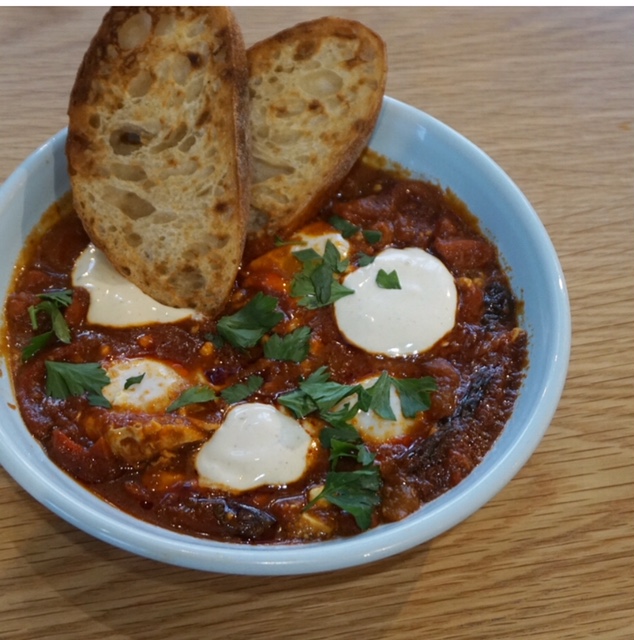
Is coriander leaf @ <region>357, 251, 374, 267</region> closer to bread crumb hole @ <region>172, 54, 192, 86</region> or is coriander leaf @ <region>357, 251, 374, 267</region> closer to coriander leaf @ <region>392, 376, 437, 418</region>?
coriander leaf @ <region>392, 376, 437, 418</region>

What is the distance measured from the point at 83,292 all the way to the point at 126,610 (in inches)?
43.2

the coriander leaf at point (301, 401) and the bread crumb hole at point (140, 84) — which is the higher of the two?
the bread crumb hole at point (140, 84)

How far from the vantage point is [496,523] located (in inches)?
87.0

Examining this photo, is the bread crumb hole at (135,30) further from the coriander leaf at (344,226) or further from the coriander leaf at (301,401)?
the coriander leaf at (301,401)

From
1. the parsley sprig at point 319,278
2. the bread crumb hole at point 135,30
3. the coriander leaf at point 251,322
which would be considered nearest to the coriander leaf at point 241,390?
the coriander leaf at point 251,322

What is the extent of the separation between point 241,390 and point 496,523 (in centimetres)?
92

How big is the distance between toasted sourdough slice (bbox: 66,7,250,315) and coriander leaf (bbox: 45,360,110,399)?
0.41m

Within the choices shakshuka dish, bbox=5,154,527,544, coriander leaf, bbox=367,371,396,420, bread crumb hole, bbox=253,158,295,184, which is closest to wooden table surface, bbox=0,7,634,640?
shakshuka dish, bbox=5,154,527,544

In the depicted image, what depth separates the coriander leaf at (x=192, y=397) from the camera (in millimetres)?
2215

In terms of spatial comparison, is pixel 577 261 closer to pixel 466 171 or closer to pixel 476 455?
pixel 466 171

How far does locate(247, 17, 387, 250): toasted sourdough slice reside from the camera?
2.63 metres

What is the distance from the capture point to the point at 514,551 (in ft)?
7.09

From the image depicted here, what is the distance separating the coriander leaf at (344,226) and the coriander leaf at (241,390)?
730mm

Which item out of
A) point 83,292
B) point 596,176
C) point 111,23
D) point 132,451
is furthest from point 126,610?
point 596,176
